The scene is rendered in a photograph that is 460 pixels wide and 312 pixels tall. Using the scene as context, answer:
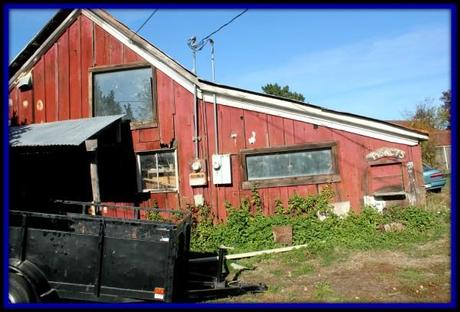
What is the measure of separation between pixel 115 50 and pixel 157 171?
12.6ft

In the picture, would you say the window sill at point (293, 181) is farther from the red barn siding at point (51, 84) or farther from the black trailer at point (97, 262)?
the red barn siding at point (51, 84)

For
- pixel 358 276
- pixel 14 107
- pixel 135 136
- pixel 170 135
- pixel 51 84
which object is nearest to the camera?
pixel 358 276

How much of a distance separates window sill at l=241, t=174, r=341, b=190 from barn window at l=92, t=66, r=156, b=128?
3379 mm

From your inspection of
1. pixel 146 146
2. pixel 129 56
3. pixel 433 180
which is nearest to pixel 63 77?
pixel 129 56

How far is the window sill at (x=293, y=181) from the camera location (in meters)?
10.2

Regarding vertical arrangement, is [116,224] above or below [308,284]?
above

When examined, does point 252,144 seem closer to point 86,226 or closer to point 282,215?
point 282,215

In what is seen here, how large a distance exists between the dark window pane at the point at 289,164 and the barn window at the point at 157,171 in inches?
86.0

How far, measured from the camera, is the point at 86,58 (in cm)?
1206

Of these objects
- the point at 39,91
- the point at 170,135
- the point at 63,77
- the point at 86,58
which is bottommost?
the point at 170,135

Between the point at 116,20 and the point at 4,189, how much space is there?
920cm

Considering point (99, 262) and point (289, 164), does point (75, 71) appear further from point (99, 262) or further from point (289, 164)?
point (99, 262)

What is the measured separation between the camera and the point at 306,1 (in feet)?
10.5

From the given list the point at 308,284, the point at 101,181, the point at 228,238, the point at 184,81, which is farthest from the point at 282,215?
the point at 101,181
